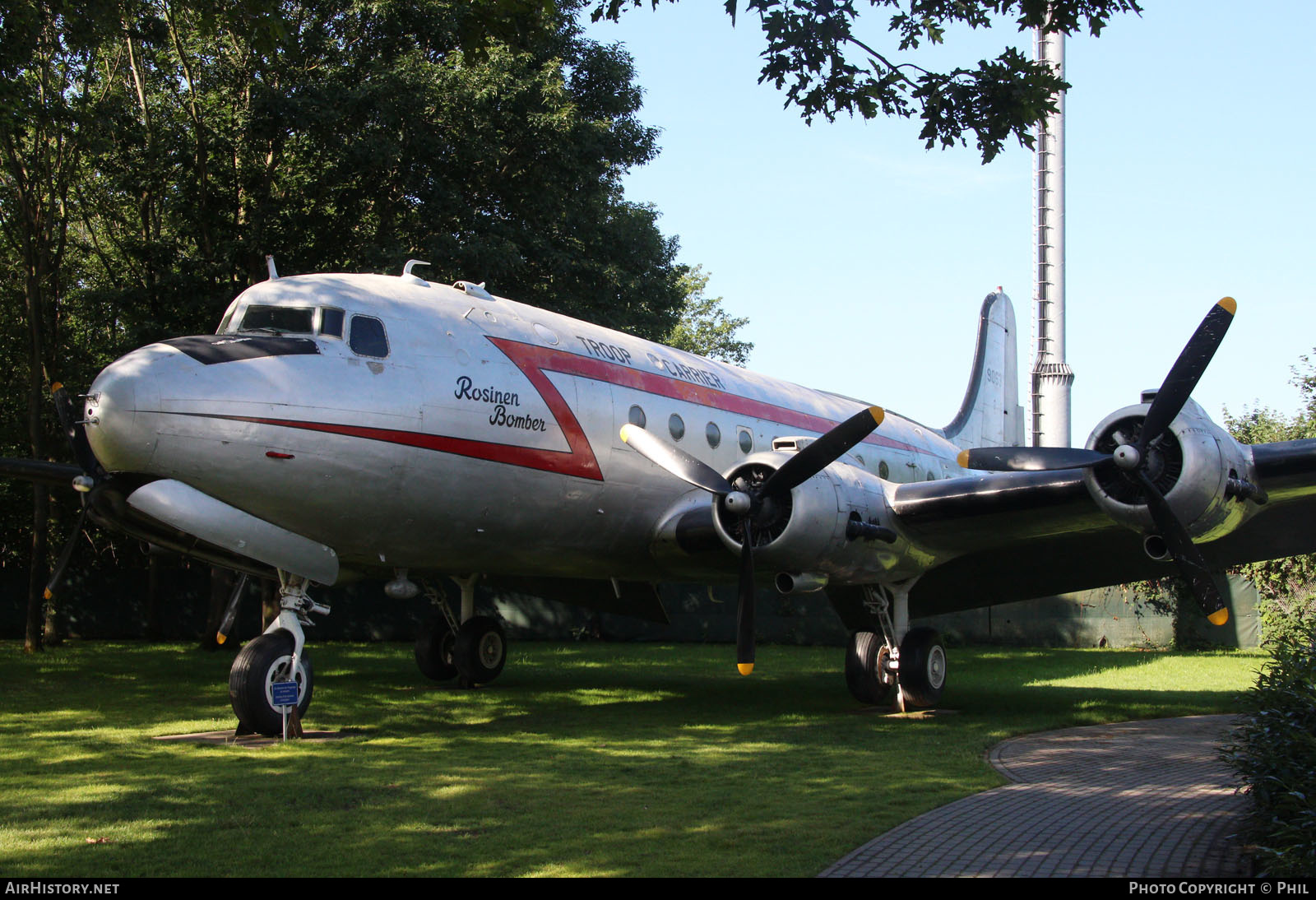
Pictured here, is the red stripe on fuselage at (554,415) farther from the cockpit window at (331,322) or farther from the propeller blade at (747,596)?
the propeller blade at (747,596)

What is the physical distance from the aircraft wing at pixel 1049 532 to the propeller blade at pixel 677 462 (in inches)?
106

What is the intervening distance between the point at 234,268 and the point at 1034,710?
1597 cm

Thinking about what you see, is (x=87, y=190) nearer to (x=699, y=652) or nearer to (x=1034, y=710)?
(x=699, y=652)

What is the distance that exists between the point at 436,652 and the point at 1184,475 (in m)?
10.4

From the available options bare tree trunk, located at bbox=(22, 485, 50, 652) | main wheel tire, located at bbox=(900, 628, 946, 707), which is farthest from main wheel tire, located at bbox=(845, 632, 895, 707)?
bare tree trunk, located at bbox=(22, 485, 50, 652)

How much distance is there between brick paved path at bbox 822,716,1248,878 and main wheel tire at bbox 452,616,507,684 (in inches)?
306

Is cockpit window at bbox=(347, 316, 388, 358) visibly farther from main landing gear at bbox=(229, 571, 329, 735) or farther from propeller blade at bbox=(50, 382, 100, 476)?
propeller blade at bbox=(50, 382, 100, 476)

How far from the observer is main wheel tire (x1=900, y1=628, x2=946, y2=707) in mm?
13211

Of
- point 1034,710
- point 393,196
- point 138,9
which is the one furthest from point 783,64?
point 393,196

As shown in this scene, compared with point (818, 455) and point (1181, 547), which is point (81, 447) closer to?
point (818, 455)

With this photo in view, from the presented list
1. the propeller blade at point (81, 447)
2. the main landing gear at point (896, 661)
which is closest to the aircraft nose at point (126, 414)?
the propeller blade at point (81, 447)

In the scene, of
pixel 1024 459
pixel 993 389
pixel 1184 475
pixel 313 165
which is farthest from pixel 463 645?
pixel 993 389

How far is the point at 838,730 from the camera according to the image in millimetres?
11531

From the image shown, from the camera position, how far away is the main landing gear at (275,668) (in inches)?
380
